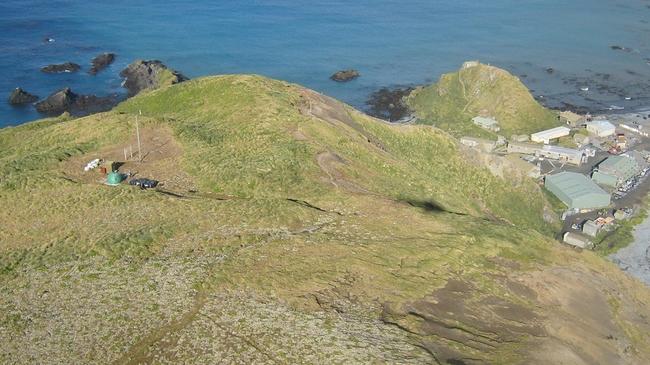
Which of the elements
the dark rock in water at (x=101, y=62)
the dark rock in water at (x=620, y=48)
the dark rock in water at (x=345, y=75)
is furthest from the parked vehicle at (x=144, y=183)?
the dark rock in water at (x=620, y=48)

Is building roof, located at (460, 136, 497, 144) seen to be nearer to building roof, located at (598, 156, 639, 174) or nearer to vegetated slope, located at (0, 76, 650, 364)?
building roof, located at (598, 156, 639, 174)

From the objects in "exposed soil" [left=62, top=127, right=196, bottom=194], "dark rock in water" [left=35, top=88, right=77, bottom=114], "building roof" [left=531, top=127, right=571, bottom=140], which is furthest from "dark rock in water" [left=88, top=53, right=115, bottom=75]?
"building roof" [left=531, top=127, right=571, bottom=140]

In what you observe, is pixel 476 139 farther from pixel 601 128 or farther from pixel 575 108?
pixel 575 108

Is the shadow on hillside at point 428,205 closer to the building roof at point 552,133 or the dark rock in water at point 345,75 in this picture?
the building roof at point 552,133

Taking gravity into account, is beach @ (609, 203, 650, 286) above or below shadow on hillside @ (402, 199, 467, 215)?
below

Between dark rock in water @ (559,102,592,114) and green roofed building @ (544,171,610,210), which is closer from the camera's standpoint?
green roofed building @ (544,171,610,210)

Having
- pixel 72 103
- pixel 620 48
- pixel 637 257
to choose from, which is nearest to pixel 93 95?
pixel 72 103

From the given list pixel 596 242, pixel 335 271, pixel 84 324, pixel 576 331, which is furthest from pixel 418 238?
pixel 596 242

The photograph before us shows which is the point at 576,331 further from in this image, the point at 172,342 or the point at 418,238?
the point at 172,342
